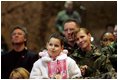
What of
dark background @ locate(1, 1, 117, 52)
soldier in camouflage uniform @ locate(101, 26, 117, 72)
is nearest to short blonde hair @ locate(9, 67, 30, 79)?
soldier in camouflage uniform @ locate(101, 26, 117, 72)

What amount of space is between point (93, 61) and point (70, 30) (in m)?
0.33

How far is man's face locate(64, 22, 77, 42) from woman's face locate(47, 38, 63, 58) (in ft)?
0.56

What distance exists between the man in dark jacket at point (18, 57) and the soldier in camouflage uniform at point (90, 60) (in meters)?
0.33

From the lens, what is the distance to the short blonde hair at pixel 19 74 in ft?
11.1

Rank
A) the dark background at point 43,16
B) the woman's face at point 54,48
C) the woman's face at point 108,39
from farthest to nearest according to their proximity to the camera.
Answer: the dark background at point 43,16 → the woman's face at point 108,39 → the woman's face at point 54,48

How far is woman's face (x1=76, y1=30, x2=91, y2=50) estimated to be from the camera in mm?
3363

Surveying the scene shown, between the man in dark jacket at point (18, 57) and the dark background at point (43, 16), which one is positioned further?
the dark background at point (43, 16)

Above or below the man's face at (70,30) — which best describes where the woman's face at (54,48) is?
below

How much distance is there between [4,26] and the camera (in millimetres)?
7148

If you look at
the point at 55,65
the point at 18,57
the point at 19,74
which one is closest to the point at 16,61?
the point at 18,57

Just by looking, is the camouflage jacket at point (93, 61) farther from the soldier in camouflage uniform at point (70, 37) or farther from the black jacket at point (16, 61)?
the black jacket at point (16, 61)

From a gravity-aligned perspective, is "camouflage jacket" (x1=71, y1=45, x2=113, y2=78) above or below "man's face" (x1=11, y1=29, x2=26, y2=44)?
below

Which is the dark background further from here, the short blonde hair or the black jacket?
the short blonde hair

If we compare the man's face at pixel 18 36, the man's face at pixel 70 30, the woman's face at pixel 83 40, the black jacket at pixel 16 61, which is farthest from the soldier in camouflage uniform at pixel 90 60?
the man's face at pixel 18 36
